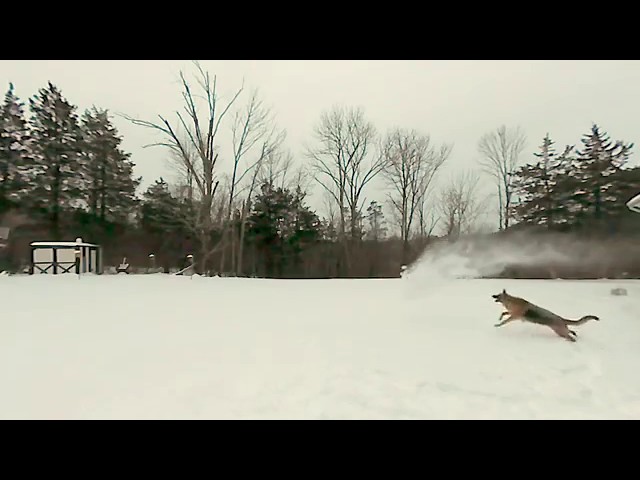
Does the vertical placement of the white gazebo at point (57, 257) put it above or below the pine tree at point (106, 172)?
below

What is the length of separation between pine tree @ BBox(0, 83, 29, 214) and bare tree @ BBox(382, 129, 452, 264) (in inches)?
799

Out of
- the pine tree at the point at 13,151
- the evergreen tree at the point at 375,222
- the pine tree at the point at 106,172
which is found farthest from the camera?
the pine tree at the point at 106,172

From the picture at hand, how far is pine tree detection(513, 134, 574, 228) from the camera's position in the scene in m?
22.1

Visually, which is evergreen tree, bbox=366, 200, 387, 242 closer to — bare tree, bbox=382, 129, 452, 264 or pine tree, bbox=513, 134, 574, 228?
bare tree, bbox=382, 129, 452, 264

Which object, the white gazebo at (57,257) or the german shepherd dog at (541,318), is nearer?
the german shepherd dog at (541,318)

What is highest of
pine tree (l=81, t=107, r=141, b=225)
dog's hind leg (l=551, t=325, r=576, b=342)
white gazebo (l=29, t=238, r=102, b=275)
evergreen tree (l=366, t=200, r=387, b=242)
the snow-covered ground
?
pine tree (l=81, t=107, r=141, b=225)

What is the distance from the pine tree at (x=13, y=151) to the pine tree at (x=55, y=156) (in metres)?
0.54

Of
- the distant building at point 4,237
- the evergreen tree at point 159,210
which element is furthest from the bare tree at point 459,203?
the distant building at point 4,237

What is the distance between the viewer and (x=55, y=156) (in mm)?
25625

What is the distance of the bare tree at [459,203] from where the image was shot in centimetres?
2496

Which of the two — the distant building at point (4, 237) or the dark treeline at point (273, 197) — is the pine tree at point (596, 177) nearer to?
the dark treeline at point (273, 197)

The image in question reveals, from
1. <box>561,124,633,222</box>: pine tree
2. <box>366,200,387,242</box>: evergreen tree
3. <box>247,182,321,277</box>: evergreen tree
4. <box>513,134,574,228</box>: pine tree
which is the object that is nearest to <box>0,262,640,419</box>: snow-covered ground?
<box>561,124,633,222</box>: pine tree
